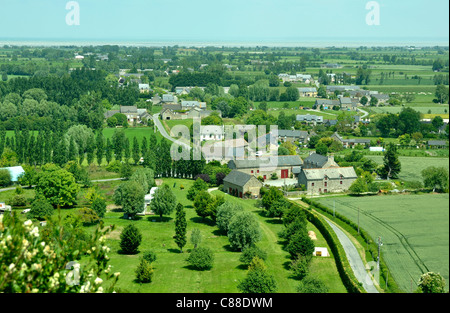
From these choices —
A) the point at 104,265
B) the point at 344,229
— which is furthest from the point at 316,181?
the point at 104,265

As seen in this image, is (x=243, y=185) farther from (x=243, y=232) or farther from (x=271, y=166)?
(x=243, y=232)

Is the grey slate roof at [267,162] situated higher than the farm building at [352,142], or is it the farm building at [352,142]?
the farm building at [352,142]

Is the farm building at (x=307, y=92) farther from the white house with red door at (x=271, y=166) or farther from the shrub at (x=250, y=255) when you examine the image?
the shrub at (x=250, y=255)

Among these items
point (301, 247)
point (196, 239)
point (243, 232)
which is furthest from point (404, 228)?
point (196, 239)

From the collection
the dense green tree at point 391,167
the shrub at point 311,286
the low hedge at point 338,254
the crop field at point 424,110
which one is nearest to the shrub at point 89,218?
the low hedge at point 338,254

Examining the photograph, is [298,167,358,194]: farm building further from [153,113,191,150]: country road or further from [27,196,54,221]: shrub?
[27,196,54,221]: shrub

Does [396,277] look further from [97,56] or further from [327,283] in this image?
[97,56]
